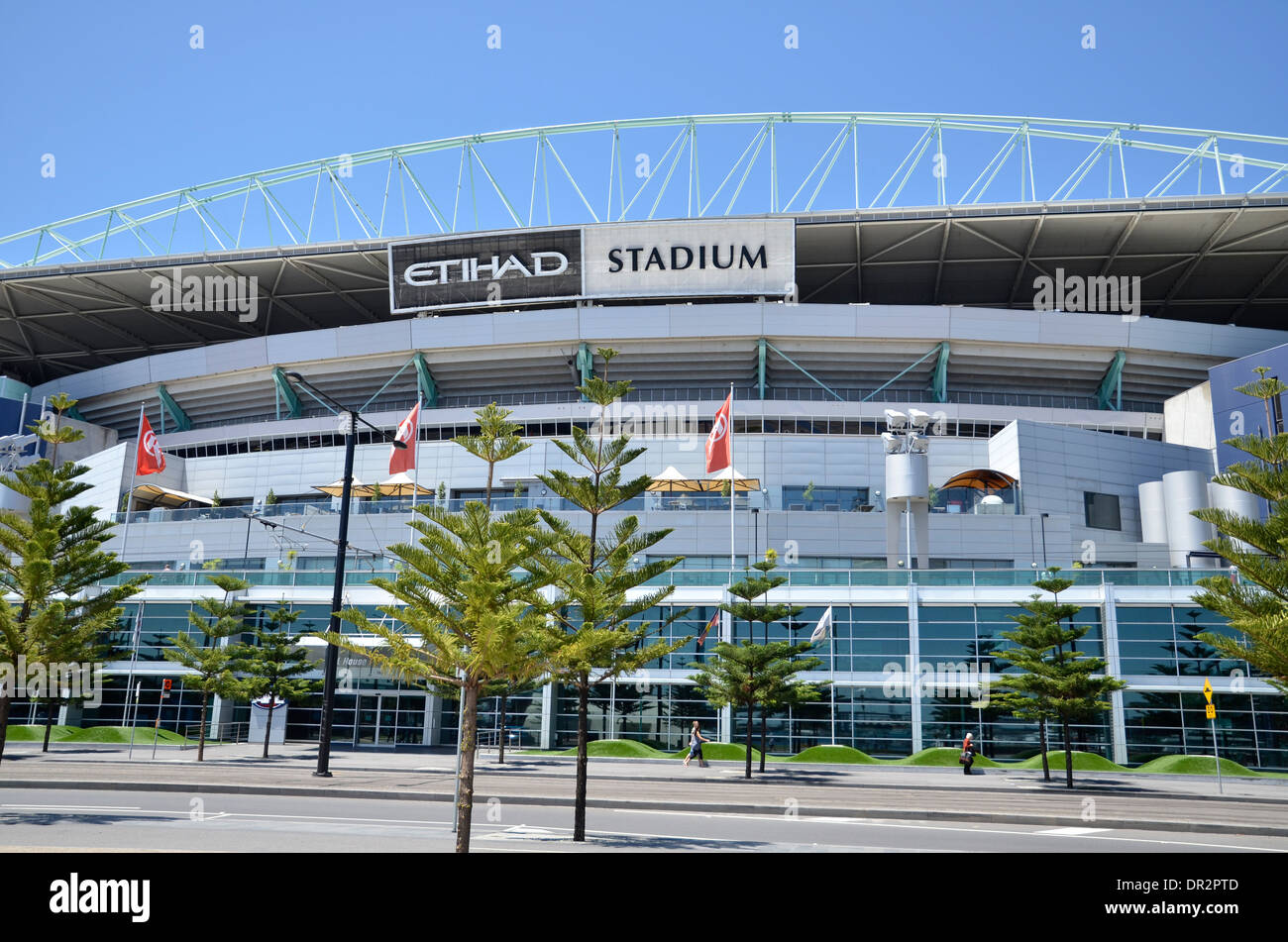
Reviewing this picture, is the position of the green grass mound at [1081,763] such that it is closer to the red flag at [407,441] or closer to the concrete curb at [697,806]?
the concrete curb at [697,806]

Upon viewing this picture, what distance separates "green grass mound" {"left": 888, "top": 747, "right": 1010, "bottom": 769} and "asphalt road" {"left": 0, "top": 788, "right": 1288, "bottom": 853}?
46.8 feet

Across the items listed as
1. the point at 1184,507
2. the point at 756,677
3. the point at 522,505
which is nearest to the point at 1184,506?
the point at 1184,507

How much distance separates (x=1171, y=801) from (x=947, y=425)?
1360 inches

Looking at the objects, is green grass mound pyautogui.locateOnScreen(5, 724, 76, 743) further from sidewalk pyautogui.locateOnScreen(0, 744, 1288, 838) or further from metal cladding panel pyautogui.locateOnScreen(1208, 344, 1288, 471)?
metal cladding panel pyautogui.locateOnScreen(1208, 344, 1288, 471)

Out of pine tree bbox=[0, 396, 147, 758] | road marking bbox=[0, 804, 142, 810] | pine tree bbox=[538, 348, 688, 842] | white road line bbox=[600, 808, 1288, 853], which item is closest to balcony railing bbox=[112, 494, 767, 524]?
pine tree bbox=[0, 396, 147, 758]

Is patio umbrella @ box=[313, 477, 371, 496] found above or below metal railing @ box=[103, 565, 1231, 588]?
above

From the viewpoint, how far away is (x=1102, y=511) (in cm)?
5266

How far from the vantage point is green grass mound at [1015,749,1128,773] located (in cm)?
3334

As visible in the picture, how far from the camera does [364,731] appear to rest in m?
41.5

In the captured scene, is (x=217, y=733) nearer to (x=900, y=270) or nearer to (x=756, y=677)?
(x=756, y=677)

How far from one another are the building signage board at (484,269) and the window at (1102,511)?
3201cm

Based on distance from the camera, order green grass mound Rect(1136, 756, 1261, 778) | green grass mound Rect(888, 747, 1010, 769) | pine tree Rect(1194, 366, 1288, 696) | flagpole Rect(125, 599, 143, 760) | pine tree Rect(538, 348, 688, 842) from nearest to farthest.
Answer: pine tree Rect(538, 348, 688, 842)
pine tree Rect(1194, 366, 1288, 696)
green grass mound Rect(1136, 756, 1261, 778)
green grass mound Rect(888, 747, 1010, 769)
flagpole Rect(125, 599, 143, 760)

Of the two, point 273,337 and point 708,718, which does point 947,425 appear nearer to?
point 708,718
